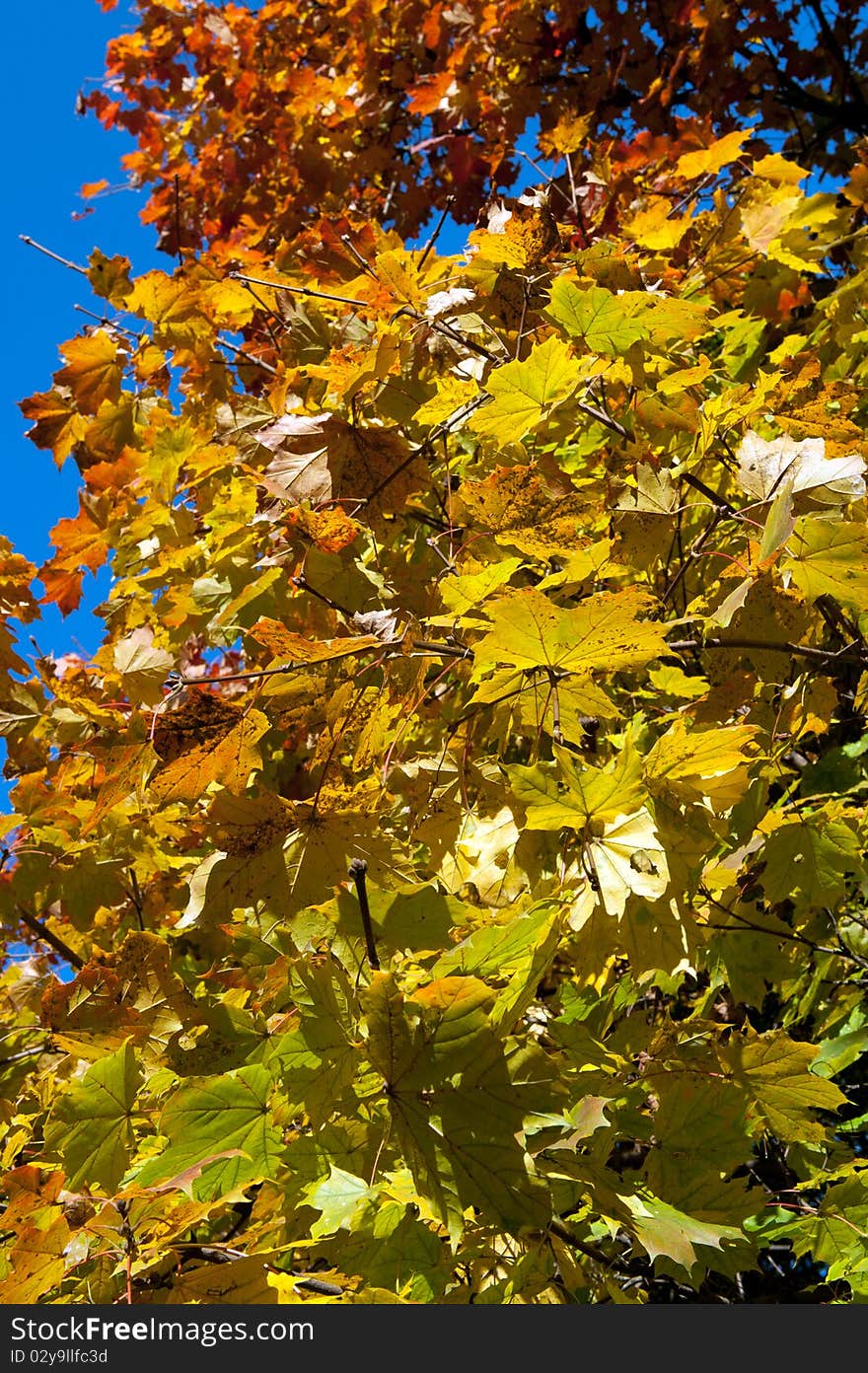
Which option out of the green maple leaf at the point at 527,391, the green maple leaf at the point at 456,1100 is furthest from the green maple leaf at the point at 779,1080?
the green maple leaf at the point at 527,391

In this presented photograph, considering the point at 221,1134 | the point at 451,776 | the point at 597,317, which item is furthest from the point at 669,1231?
the point at 597,317

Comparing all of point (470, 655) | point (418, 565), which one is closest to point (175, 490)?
point (418, 565)

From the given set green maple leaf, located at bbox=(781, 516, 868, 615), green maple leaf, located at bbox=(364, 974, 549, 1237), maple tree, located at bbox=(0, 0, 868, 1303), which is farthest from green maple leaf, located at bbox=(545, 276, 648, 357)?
green maple leaf, located at bbox=(364, 974, 549, 1237)

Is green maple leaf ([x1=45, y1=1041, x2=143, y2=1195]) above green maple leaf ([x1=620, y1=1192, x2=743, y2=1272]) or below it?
above

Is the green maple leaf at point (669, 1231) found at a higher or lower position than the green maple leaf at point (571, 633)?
lower

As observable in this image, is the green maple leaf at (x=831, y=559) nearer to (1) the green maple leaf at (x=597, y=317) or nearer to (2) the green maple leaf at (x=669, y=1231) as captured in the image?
(1) the green maple leaf at (x=597, y=317)

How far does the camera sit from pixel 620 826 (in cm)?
115

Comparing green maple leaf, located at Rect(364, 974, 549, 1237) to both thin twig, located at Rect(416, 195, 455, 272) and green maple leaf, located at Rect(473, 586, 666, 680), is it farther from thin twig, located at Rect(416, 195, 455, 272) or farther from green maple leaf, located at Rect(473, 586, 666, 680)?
thin twig, located at Rect(416, 195, 455, 272)

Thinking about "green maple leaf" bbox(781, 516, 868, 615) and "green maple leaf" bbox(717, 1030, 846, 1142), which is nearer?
"green maple leaf" bbox(781, 516, 868, 615)

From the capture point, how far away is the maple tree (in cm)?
117

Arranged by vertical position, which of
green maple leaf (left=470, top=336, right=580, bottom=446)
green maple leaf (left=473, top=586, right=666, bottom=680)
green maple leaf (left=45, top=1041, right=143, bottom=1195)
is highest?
green maple leaf (left=470, top=336, right=580, bottom=446)

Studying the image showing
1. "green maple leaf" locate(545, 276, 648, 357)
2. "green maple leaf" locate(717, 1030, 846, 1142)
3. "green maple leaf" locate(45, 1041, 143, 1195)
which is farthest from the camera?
"green maple leaf" locate(717, 1030, 846, 1142)

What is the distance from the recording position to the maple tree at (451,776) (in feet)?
3.85

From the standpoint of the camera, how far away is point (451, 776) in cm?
166
